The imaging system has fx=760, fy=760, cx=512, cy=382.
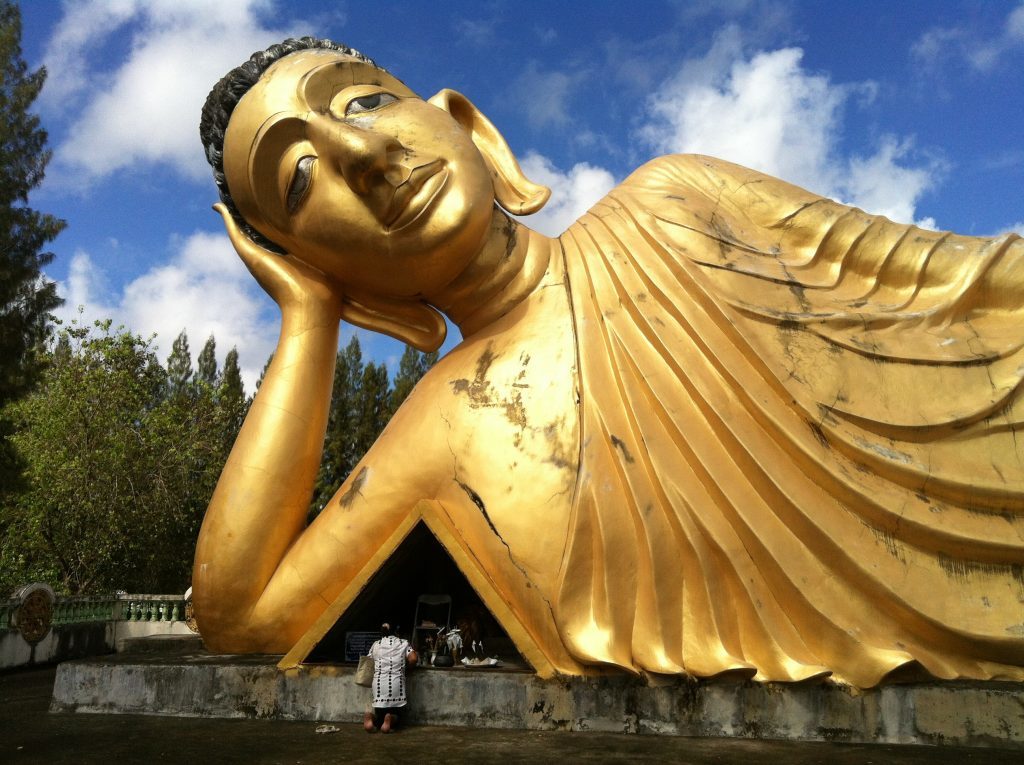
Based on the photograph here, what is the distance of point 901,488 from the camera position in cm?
407

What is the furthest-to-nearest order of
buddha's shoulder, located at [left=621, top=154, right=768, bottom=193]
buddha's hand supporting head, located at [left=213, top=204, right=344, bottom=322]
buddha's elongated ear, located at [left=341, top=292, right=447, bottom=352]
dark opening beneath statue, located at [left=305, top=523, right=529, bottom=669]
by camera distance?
buddha's shoulder, located at [left=621, top=154, right=768, bottom=193] → buddha's elongated ear, located at [left=341, top=292, right=447, bottom=352] → buddha's hand supporting head, located at [left=213, top=204, right=344, bottom=322] → dark opening beneath statue, located at [left=305, top=523, right=529, bottom=669]

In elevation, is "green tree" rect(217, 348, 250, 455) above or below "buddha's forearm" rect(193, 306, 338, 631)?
above

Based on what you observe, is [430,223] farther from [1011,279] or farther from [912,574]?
[1011,279]

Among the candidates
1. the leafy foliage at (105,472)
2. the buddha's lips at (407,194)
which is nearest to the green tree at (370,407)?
the leafy foliage at (105,472)

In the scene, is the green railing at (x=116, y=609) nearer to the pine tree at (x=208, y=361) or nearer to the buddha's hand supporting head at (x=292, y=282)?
the buddha's hand supporting head at (x=292, y=282)

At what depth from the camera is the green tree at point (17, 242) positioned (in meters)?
7.72

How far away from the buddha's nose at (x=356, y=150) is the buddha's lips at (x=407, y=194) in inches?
5.3

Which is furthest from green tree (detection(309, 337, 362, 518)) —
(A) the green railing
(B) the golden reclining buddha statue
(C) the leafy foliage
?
(B) the golden reclining buddha statue

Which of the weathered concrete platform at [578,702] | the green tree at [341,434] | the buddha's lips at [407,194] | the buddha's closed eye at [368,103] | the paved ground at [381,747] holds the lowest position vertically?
the paved ground at [381,747]

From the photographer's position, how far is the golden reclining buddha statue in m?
3.85

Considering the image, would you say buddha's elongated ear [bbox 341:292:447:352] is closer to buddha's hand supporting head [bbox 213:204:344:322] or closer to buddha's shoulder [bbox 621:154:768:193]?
buddha's hand supporting head [bbox 213:204:344:322]

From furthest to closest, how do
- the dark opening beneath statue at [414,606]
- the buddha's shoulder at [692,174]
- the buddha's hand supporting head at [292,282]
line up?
the buddha's shoulder at [692,174] < the buddha's hand supporting head at [292,282] < the dark opening beneath statue at [414,606]

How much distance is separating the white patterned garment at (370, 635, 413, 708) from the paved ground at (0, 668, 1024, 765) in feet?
0.53

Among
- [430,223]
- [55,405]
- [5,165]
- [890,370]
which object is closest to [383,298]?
[430,223]
